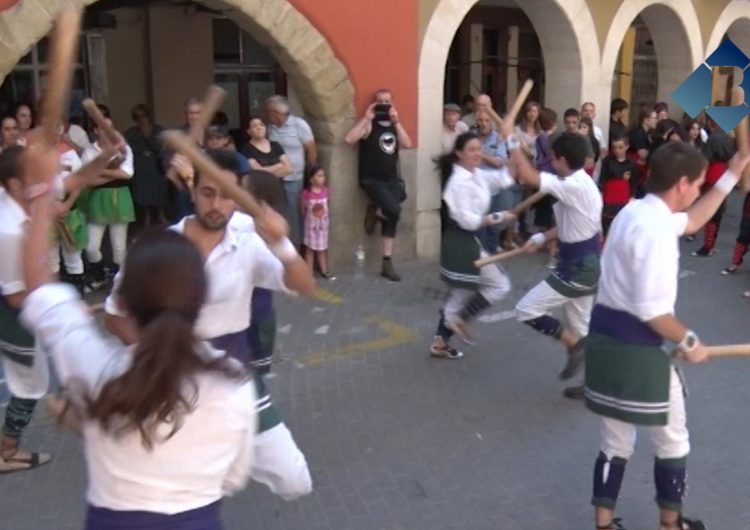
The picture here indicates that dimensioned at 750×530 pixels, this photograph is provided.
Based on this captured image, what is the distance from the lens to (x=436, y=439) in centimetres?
502

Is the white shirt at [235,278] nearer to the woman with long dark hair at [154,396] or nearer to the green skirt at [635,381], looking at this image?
the woman with long dark hair at [154,396]

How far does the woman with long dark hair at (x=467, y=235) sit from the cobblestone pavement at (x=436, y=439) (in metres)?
0.43

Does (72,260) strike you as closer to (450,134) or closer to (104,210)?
(104,210)

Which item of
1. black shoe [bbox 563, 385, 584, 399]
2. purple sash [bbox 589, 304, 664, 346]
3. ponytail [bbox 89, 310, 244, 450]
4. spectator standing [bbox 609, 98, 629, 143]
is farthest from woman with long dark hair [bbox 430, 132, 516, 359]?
spectator standing [bbox 609, 98, 629, 143]

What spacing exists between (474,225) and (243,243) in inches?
104

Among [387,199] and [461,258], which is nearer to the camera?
[461,258]

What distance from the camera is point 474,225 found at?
5.79 meters

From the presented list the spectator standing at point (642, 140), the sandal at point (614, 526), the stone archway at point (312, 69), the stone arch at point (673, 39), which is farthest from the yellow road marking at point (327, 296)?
the stone arch at point (673, 39)

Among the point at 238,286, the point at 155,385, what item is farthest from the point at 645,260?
the point at 155,385

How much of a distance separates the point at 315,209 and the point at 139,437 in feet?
20.7

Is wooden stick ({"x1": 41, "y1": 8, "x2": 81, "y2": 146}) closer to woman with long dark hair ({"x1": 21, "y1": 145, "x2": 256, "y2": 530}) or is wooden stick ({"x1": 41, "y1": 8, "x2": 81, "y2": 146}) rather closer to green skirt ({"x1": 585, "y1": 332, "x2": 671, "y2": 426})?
woman with long dark hair ({"x1": 21, "y1": 145, "x2": 256, "y2": 530})

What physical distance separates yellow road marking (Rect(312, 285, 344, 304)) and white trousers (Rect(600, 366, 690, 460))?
4198 mm

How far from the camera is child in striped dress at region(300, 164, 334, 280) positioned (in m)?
8.25

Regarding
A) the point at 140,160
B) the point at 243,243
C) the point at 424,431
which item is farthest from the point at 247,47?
the point at 243,243
